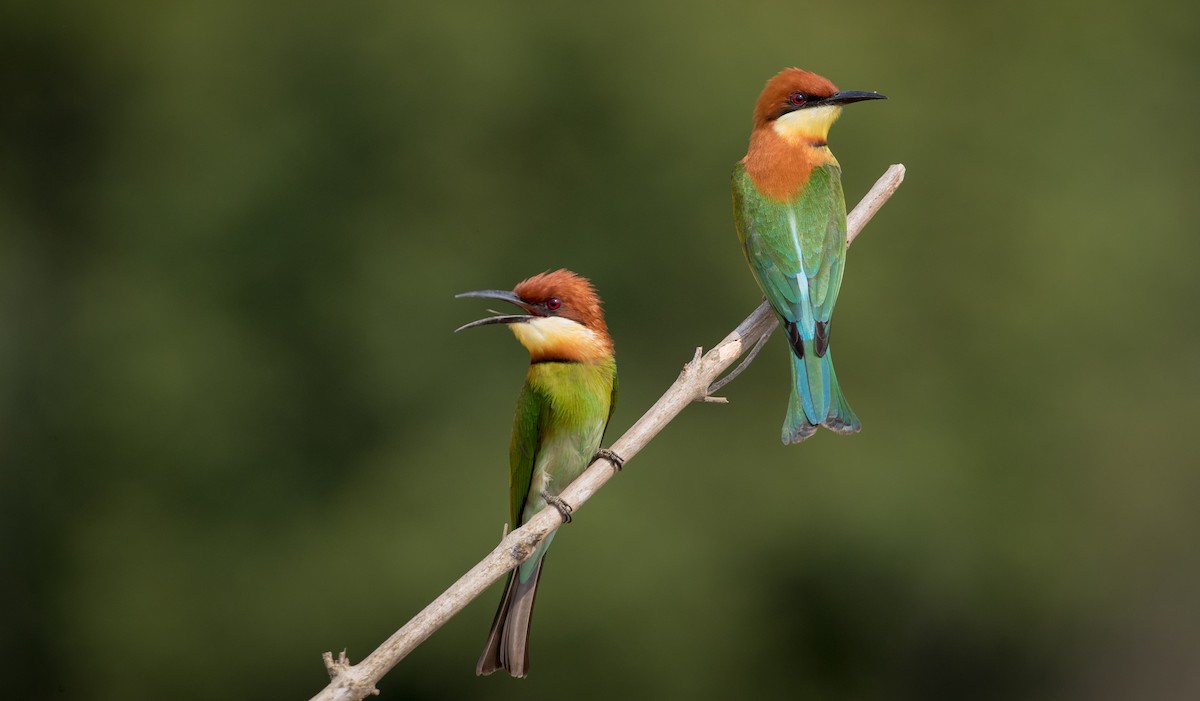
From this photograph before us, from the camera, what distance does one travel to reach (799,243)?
80.0 inches

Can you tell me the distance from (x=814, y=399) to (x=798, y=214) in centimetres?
38

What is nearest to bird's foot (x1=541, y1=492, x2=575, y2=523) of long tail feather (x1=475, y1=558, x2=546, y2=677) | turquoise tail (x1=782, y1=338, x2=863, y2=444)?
long tail feather (x1=475, y1=558, x2=546, y2=677)

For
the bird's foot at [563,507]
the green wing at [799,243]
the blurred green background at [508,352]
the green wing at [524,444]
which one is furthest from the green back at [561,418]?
the blurred green background at [508,352]

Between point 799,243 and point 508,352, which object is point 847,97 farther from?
point 508,352

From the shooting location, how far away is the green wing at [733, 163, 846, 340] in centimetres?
199

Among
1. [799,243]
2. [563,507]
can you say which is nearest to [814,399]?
[799,243]

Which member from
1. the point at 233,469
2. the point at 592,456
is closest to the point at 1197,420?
the point at 233,469

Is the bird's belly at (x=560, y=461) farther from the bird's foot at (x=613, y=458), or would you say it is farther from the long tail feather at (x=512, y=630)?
the long tail feather at (x=512, y=630)

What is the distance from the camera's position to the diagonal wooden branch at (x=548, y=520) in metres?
1.68

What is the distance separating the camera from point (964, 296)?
863 cm

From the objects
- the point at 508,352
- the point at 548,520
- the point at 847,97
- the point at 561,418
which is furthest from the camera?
the point at 508,352

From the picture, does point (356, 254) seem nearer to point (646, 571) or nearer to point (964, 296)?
point (646, 571)

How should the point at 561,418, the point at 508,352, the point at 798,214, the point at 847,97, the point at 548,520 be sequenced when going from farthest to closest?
the point at 508,352 < the point at 561,418 < the point at 798,214 < the point at 548,520 < the point at 847,97

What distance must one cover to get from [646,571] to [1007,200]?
3.34 meters
